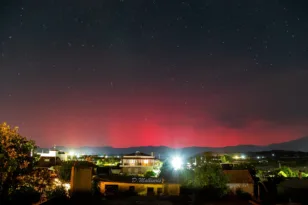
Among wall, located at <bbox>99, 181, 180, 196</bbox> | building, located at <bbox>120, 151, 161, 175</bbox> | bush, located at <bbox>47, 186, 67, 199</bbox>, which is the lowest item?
wall, located at <bbox>99, 181, 180, 196</bbox>

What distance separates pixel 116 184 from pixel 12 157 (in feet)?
79.8

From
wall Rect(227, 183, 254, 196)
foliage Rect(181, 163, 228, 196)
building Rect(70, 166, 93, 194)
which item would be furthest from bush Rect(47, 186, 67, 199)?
wall Rect(227, 183, 254, 196)

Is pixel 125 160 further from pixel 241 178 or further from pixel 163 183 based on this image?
pixel 163 183

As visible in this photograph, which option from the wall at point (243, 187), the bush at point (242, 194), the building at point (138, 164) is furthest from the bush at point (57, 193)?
the building at point (138, 164)

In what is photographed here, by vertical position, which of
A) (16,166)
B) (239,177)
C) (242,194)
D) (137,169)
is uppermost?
(16,166)

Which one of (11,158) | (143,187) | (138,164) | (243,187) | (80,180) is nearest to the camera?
(80,180)

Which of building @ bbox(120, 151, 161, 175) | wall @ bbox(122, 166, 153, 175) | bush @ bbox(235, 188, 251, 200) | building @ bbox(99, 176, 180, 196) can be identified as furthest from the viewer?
building @ bbox(120, 151, 161, 175)

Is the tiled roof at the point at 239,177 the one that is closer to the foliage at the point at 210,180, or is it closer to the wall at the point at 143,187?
the foliage at the point at 210,180

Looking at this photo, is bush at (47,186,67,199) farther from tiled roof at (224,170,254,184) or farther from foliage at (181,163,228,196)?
tiled roof at (224,170,254,184)

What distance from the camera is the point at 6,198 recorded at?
21.7 m

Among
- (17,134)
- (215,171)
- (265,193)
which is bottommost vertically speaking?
(265,193)

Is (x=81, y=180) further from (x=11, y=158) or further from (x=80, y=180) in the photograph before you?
(x=11, y=158)

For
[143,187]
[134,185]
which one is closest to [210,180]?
[143,187]

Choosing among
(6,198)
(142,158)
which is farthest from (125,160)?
(6,198)
